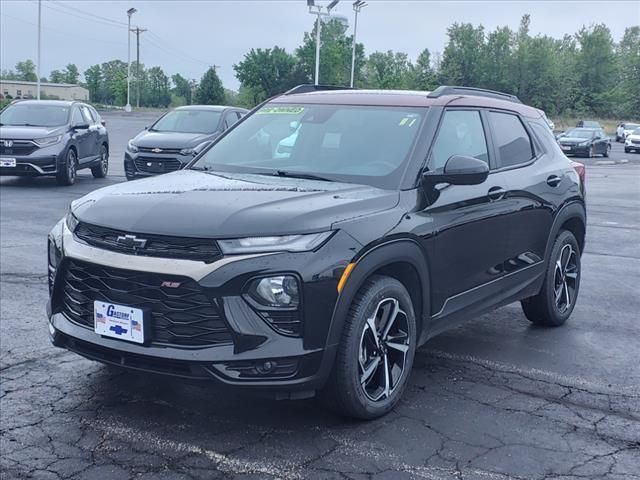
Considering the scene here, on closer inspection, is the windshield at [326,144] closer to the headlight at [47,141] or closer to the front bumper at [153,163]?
the front bumper at [153,163]

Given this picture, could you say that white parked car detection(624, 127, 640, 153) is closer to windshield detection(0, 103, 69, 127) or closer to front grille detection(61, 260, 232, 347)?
windshield detection(0, 103, 69, 127)

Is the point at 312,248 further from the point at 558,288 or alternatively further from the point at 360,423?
the point at 558,288

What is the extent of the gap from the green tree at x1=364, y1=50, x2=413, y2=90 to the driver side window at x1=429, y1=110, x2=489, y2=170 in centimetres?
4438

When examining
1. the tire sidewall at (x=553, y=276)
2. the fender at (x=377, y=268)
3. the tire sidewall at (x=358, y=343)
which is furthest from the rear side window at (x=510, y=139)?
the tire sidewall at (x=358, y=343)

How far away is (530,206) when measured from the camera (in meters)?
5.86

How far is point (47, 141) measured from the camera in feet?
51.6

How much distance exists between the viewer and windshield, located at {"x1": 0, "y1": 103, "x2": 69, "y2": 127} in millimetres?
16453

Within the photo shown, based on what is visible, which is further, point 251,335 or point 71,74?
point 71,74

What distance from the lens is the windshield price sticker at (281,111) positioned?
556 centimetres

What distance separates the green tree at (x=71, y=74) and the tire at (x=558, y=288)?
147 meters

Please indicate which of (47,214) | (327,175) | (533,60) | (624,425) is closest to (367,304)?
(327,175)

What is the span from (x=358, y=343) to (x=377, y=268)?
40 cm

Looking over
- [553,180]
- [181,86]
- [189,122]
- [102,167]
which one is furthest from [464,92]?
[181,86]

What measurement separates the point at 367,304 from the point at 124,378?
1.71 metres
